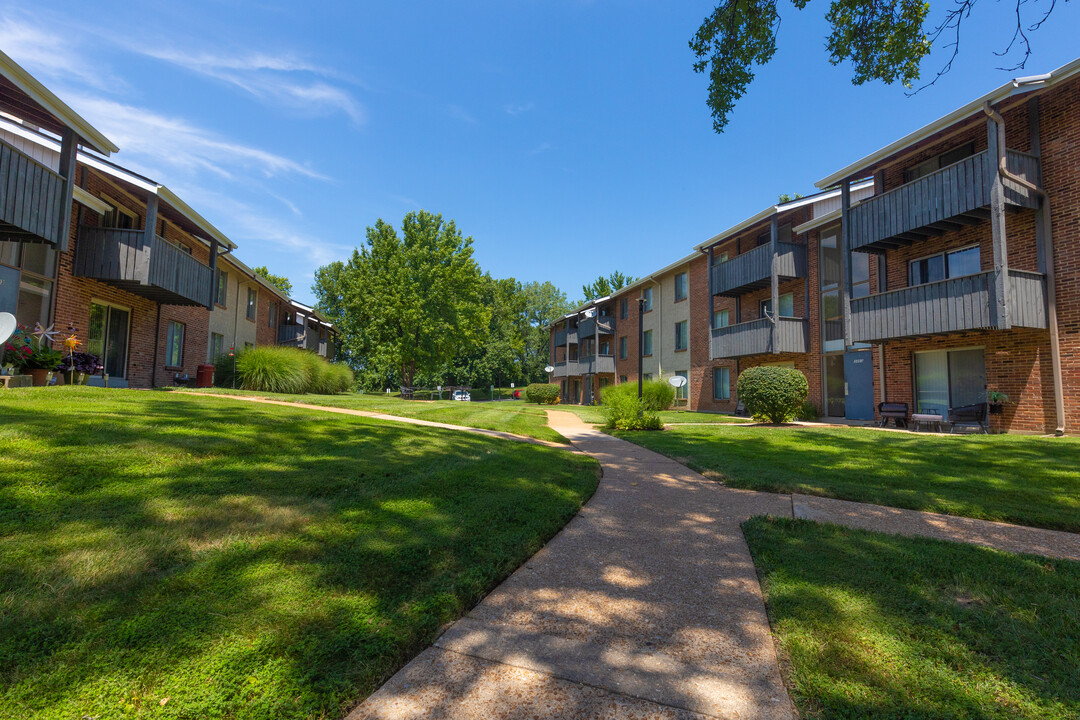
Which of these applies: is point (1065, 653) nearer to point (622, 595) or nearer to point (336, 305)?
point (622, 595)

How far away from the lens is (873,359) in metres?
14.8

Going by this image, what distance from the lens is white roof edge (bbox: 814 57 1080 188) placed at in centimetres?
1017

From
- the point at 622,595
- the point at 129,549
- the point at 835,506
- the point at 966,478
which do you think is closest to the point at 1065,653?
the point at 622,595

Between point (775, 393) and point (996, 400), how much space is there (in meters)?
4.68

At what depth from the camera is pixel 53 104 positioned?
8.53m

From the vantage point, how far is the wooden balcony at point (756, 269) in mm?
17078

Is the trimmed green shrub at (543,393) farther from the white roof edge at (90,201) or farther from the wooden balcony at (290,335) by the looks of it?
the white roof edge at (90,201)

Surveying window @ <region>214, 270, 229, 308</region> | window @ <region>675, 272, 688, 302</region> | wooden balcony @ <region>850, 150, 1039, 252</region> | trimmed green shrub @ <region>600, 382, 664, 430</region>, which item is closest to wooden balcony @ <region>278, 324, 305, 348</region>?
window @ <region>214, 270, 229, 308</region>

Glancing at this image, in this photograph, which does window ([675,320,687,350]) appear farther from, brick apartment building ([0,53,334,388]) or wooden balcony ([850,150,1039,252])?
brick apartment building ([0,53,334,388])

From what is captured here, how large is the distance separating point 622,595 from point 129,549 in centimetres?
257

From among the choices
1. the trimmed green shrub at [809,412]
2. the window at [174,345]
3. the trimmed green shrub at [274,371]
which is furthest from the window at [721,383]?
the window at [174,345]

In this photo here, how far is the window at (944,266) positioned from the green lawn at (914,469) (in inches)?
190

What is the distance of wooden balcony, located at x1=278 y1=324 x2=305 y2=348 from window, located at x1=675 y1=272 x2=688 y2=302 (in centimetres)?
2002

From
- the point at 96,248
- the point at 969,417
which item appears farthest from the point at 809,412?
the point at 96,248
